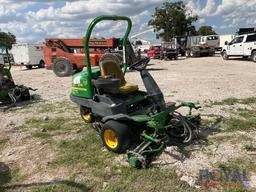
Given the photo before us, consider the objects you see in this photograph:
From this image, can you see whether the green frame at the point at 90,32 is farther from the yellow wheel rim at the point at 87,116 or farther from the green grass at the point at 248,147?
the green grass at the point at 248,147

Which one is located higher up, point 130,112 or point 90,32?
point 90,32

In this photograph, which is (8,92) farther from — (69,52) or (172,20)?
(172,20)

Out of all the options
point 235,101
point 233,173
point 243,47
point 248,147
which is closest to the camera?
point 233,173

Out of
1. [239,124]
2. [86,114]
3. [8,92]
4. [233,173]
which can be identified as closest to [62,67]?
[8,92]

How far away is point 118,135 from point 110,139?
0.36 m

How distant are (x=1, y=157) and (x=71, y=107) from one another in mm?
3173

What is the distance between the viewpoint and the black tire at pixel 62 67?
51.0 feet

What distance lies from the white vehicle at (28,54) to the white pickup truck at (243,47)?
601 inches

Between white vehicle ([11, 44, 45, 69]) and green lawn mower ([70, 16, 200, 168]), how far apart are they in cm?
2012

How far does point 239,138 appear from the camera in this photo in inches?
201

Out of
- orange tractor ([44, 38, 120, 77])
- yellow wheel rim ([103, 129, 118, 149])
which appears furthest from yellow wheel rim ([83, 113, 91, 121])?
orange tractor ([44, 38, 120, 77])

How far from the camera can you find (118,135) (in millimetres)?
4562

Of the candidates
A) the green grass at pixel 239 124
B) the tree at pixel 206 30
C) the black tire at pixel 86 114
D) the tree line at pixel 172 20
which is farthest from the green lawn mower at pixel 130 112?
the tree at pixel 206 30

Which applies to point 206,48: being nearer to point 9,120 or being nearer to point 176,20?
point 176,20
